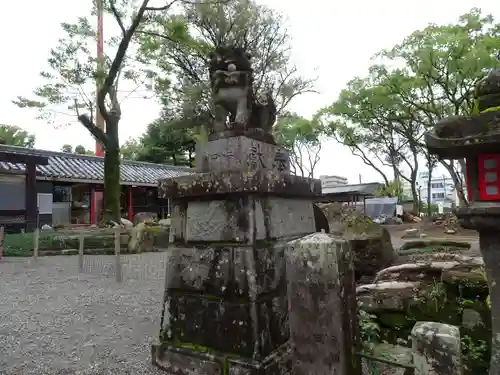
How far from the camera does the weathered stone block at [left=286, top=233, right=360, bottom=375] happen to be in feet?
7.66

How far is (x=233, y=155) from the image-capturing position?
3.49m

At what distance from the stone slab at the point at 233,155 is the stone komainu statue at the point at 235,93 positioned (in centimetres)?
23

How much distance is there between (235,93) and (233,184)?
1.23 metres

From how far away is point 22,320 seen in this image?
527 cm

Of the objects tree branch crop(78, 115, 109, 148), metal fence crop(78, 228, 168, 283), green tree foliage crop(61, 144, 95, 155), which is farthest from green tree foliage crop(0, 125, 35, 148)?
metal fence crop(78, 228, 168, 283)

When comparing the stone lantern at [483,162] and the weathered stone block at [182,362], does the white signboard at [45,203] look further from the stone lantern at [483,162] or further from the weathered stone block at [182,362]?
the stone lantern at [483,162]

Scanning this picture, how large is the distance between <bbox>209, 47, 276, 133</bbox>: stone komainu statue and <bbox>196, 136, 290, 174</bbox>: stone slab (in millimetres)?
227

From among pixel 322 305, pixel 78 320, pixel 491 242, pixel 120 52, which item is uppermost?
pixel 120 52

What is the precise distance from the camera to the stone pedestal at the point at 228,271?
10.2 ft

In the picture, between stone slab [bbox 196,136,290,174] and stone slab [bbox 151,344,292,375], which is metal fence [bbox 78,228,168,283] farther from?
stone slab [bbox 196,136,290,174]

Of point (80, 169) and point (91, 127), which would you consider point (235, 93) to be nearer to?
point (91, 127)

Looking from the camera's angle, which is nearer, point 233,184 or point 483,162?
point 483,162

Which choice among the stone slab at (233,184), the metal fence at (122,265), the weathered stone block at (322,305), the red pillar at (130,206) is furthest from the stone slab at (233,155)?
the red pillar at (130,206)

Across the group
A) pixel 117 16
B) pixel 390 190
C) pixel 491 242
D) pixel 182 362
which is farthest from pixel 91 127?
pixel 390 190
